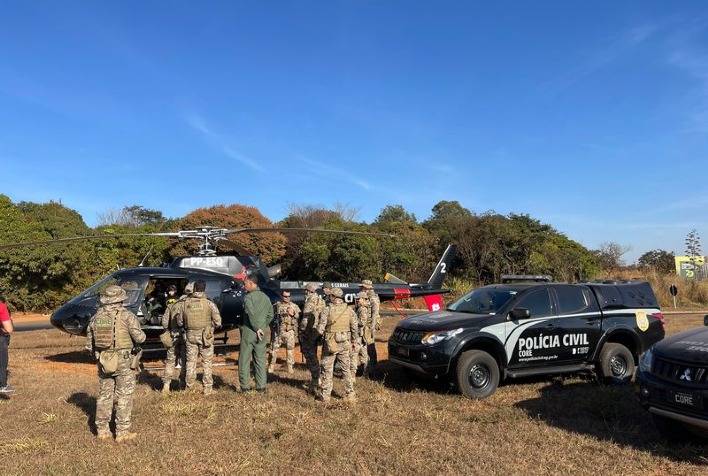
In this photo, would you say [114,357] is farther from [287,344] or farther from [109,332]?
[287,344]

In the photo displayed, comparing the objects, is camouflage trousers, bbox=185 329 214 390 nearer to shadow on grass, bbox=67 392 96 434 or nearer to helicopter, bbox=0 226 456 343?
shadow on grass, bbox=67 392 96 434

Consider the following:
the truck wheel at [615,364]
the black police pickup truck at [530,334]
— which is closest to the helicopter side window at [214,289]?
the black police pickup truck at [530,334]

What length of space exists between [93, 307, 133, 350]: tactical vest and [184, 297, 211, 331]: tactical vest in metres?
1.89

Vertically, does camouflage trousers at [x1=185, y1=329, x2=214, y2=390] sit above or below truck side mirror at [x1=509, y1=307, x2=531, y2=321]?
below

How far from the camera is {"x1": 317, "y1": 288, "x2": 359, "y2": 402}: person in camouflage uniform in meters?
7.45

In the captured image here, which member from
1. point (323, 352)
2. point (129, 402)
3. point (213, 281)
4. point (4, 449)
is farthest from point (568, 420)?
point (213, 281)

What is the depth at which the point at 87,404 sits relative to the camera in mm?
7344

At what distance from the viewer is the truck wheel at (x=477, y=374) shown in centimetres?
745

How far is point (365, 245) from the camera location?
28.9 m

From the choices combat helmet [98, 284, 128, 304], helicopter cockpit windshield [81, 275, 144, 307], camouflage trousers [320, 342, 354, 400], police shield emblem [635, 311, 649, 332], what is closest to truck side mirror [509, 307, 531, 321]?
police shield emblem [635, 311, 649, 332]

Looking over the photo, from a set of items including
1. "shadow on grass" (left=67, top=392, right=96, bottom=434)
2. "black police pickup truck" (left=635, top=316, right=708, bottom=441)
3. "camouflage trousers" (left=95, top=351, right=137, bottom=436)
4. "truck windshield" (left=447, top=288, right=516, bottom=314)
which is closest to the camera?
"black police pickup truck" (left=635, top=316, right=708, bottom=441)

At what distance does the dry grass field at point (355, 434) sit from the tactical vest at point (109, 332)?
1.09m

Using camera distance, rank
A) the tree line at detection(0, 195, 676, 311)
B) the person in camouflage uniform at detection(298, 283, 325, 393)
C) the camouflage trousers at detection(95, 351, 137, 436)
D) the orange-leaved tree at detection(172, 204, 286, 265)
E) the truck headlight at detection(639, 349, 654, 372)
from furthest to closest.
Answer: the orange-leaved tree at detection(172, 204, 286, 265), the tree line at detection(0, 195, 676, 311), the person in camouflage uniform at detection(298, 283, 325, 393), the camouflage trousers at detection(95, 351, 137, 436), the truck headlight at detection(639, 349, 654, 372)

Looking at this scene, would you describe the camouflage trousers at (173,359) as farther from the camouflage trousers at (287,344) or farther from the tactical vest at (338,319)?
the tactical vest at (338,319)
